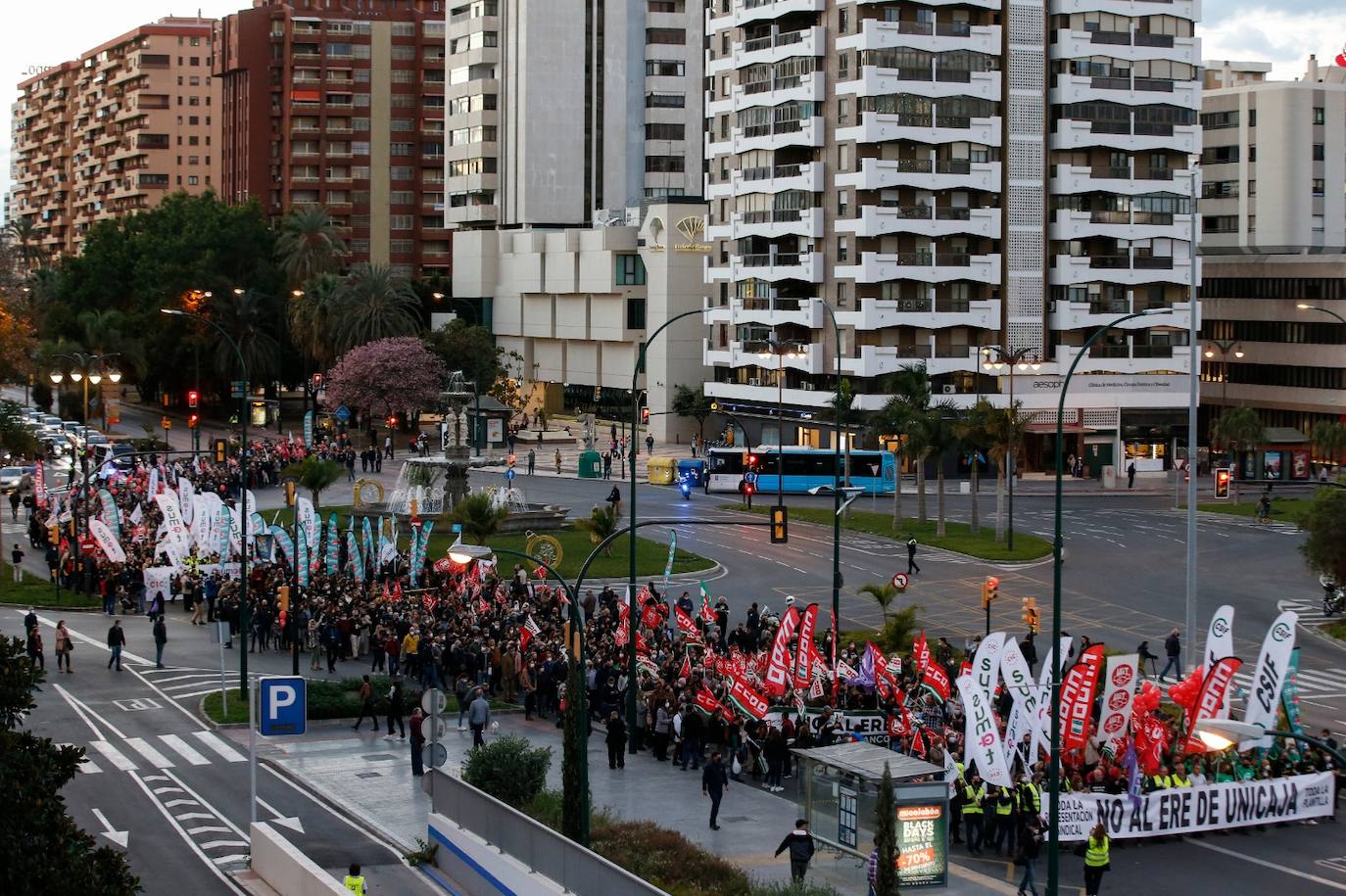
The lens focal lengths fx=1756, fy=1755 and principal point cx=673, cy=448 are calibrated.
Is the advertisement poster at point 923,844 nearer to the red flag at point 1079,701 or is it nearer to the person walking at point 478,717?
the red flag at point 1079,701

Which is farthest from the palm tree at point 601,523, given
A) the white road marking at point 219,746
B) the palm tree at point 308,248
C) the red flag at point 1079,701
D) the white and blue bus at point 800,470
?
the palm tree at point 308,248

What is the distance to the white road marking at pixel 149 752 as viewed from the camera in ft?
117

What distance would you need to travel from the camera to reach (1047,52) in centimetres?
9562

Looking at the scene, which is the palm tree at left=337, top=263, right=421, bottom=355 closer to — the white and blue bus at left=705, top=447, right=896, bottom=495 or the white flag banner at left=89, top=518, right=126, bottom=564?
the white and blue bus at left=705, top=447, right=896, bottom=495

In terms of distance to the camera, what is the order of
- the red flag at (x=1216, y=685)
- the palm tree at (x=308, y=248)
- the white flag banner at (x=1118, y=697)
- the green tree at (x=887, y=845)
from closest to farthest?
the green tree at (x=887, y=845) < the red flag at (x=1216, y=685) < the white flag banner at (x=1118, y=697) < the palm tree at (x=308, y=248)

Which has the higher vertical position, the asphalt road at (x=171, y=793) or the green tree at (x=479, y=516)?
the green tree at (x=479, y=516)

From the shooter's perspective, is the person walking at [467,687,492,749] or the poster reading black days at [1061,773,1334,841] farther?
the person walking at [467,687,492,749]

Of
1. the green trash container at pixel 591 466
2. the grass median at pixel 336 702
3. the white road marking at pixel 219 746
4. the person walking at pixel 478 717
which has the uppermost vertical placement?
Answer: the green trash container at pixel 591 466

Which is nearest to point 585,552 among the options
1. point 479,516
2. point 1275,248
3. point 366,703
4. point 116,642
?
point 479,516

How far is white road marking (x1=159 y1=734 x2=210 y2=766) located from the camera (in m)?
36.0

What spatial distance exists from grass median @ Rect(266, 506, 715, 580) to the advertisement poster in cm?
3137

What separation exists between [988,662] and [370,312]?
3385 inches

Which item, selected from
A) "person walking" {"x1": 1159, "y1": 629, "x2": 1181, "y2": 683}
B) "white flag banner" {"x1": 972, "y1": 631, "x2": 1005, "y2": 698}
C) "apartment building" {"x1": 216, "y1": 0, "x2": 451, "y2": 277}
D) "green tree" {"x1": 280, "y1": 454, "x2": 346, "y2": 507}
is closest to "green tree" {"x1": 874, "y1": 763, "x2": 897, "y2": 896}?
"white flag banner" {"x1": 972, "y1": 631, "x2": 1005, "y2": 698}

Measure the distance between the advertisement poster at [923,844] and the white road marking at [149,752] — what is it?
16.4m
